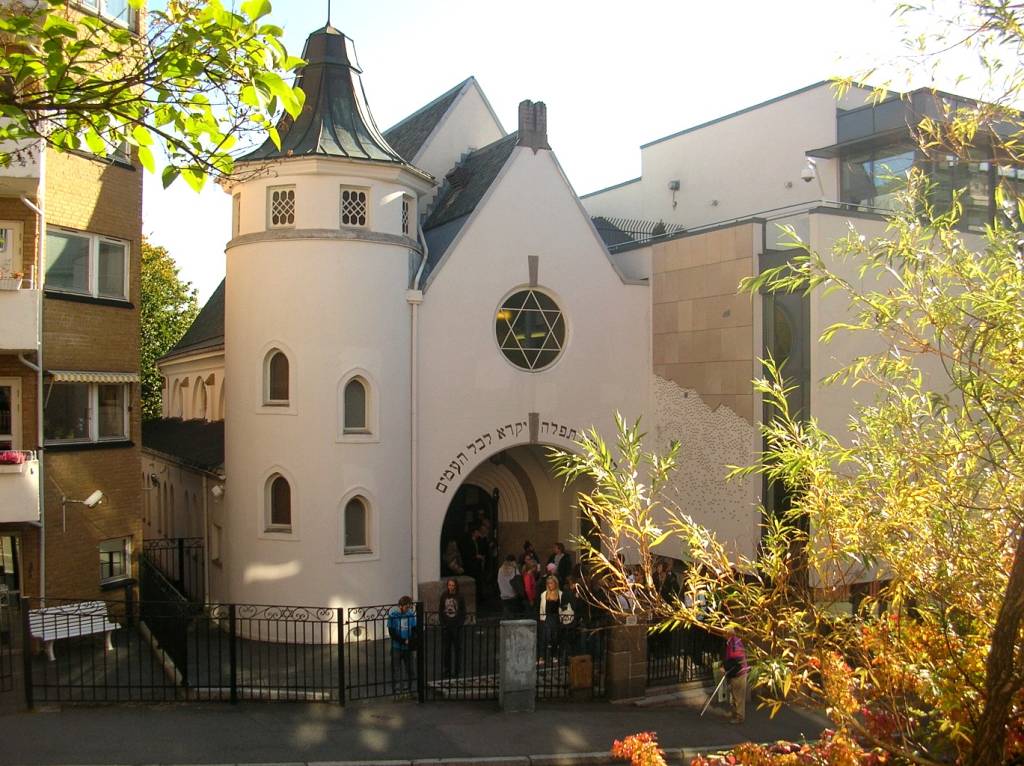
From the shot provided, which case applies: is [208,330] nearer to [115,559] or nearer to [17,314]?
[115,559]

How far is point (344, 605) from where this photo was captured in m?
17.9

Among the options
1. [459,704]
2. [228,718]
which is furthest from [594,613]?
[228,718]

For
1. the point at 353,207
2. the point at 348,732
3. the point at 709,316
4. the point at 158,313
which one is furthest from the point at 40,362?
the point at 158,313

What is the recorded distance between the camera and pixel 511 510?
23234 mm

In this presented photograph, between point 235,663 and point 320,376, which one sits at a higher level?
point 320,376

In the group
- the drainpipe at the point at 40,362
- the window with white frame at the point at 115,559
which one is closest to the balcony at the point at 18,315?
the drainpipe at the point at 40,362

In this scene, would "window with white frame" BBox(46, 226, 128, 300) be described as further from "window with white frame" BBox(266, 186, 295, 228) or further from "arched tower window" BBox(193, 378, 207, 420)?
"arched tower window" BBox(193, 378, 207, 420)

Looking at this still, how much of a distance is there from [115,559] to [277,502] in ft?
9.89

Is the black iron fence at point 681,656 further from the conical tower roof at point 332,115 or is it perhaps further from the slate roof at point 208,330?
the slate roof at point 208,330

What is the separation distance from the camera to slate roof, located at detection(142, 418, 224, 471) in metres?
22.0

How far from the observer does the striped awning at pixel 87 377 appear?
16188 mm

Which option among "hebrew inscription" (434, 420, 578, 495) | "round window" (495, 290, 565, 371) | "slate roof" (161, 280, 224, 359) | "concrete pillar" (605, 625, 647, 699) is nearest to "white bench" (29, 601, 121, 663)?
"hebrew inscription" (434, 420, 578, 495)

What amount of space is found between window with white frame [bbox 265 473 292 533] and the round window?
511 centimetres

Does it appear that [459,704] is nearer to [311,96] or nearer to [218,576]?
[218,576]
